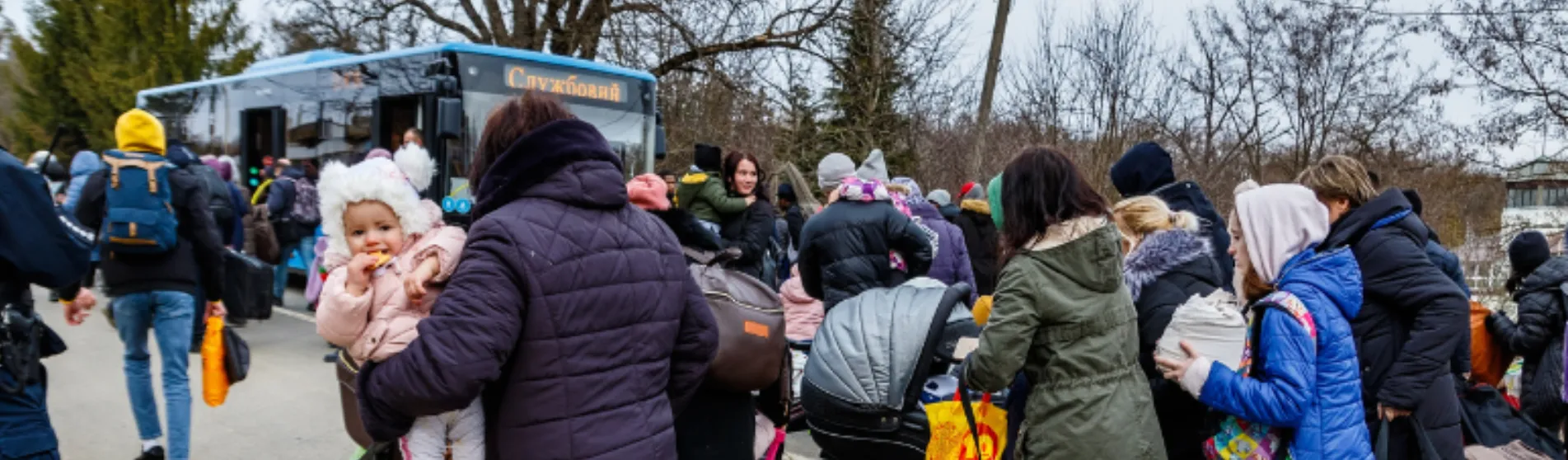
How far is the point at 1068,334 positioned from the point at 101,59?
25118mm

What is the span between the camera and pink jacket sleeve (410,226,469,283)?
2172mm

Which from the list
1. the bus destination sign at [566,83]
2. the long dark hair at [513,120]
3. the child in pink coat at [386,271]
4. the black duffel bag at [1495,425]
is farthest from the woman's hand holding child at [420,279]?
the bus destination sign at [566,83]

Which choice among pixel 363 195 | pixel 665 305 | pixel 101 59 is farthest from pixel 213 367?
pixel 101 59

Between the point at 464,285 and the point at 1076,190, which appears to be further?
the point at 1076,190

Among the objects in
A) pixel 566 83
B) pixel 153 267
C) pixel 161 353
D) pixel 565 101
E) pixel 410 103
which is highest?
pixel 566 83

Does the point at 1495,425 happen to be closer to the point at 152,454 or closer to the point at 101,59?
the point at 152,454

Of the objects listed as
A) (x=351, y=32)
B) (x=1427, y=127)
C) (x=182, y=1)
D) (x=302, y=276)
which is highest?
(x=182, y=1)

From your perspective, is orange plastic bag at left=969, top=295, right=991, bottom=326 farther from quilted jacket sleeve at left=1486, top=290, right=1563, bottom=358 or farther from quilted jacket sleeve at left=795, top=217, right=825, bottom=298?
quilted jacket sleeve at left=1486, top=290, right=1563, bottom=358

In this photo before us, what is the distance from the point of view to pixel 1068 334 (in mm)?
2725

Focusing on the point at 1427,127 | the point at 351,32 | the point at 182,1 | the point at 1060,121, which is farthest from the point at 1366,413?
the point at 182,1

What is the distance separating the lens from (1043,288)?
8.77ft

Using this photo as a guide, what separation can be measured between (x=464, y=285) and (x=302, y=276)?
460 inches

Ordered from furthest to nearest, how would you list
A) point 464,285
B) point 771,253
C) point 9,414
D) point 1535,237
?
point 771,253 < point 1535,237 < point 9,414 < point 464,285

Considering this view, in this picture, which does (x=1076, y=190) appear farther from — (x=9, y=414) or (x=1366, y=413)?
(x=9, y=414)
